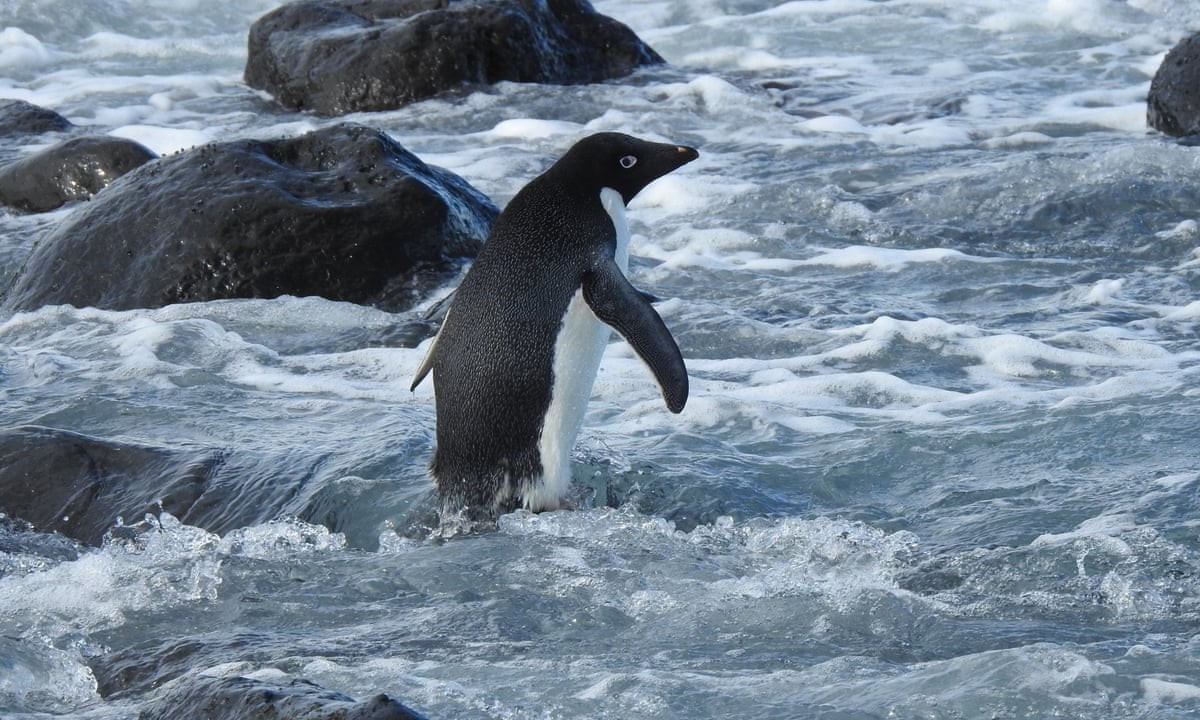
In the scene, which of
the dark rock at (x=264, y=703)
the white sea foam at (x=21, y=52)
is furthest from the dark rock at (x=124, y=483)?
the white sea foam at (x=21, y=52)

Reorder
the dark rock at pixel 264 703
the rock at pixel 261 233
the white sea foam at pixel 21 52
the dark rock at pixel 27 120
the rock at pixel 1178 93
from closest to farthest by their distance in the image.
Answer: the dark rock at pixel 264 703, the rock at pixel 261 233, the rock at pixel 1178 93, the dark rock at pixel 27 120, the white sea foam at pixel 21 52

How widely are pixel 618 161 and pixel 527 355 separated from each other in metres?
0.87

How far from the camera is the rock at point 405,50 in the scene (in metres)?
12.0

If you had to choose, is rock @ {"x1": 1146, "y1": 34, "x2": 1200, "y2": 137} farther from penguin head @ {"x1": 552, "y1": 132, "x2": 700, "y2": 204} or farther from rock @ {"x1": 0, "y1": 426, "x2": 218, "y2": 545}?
rock @ {"x1": 0, "y1": 426, "x2": 218, "y2": 545}

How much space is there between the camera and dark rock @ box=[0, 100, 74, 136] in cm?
1145

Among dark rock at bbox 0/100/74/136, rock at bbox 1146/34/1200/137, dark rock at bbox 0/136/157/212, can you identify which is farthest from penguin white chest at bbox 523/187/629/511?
dark rock at bbox 0/100/74/136

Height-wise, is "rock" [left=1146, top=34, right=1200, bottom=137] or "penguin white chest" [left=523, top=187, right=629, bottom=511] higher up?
"rock" [left=1146, top=34, right=1200, bottom=137]

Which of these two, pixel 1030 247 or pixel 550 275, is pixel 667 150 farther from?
pixel 1030 247

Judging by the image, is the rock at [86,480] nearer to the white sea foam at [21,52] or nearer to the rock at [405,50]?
the rock at [405,50]

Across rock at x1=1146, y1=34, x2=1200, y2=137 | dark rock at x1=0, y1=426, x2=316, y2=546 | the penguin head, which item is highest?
the penguin head

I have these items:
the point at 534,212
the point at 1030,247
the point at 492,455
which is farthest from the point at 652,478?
the point at 1030,247

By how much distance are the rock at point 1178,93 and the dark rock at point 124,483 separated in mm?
6943

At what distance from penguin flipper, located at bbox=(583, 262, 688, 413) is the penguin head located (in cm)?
43

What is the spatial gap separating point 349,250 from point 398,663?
4.09 metres
